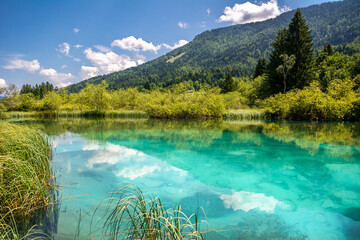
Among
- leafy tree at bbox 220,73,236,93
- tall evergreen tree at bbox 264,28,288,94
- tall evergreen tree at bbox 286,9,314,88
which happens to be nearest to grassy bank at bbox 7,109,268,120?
tall evergreen tree at bbox 264,28,288,94

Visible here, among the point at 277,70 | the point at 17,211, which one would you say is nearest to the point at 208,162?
the point at 17,211

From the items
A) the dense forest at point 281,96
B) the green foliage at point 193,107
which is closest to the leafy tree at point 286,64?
the dense forest at point 281,96

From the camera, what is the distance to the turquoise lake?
312 cm

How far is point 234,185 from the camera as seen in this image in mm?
4809

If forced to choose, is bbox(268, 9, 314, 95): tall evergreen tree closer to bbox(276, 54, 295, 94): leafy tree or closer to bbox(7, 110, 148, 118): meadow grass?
bbox(276, 54, 295, 94): leafy tree

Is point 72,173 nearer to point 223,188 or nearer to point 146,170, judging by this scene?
point 146,170

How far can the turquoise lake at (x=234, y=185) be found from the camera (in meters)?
3.12

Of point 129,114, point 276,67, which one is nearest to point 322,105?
point 276,67

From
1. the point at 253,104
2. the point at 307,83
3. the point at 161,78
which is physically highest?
the point at 161,78

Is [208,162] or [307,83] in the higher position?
[307,83]

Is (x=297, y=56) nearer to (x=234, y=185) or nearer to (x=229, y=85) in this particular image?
(x=229, y=85)

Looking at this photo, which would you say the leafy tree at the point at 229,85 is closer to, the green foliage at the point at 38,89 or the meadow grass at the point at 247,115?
the meadow grass at the point at 247,115

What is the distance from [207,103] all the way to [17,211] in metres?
24.8

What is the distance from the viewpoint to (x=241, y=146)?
925 cm
